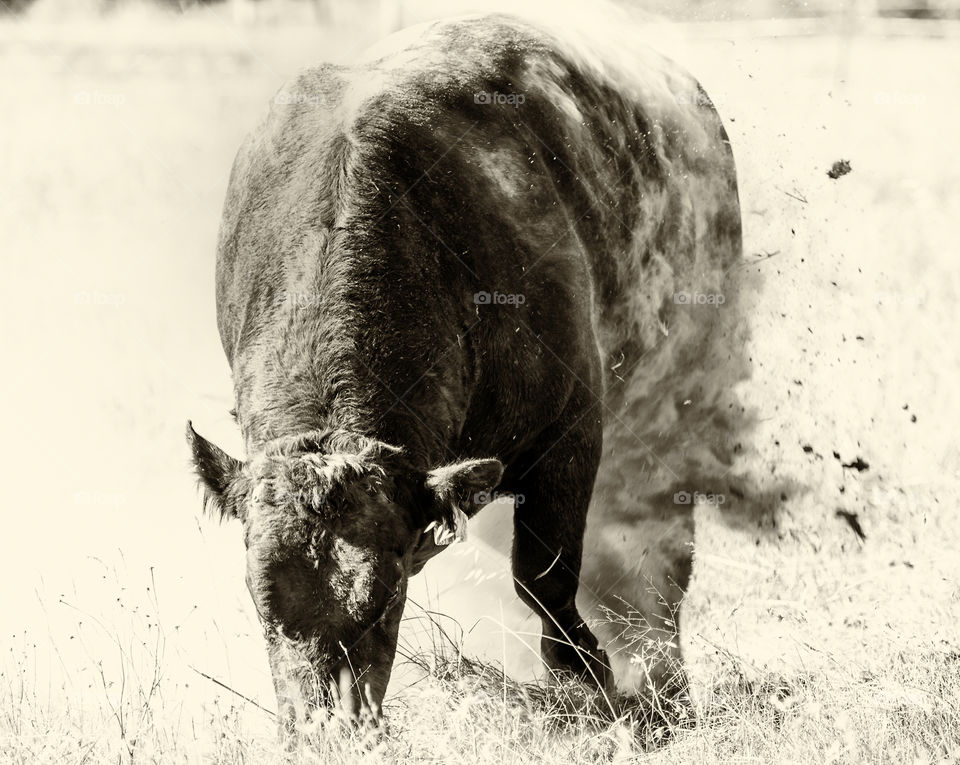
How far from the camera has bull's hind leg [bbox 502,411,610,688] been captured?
5.64 m

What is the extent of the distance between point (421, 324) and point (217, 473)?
105cm

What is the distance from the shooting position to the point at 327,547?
156 inches

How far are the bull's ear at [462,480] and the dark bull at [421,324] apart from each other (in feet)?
0.04

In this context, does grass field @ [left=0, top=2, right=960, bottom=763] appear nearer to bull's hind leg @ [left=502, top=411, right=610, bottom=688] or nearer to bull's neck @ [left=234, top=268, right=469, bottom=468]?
bull's hind leg @ [left=502, top=411, right=610, bottom=688]

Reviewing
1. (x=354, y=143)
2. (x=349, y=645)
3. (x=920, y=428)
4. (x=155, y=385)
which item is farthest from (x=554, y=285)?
(x=155, y=385)

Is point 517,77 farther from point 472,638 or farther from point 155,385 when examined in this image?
point 155,385

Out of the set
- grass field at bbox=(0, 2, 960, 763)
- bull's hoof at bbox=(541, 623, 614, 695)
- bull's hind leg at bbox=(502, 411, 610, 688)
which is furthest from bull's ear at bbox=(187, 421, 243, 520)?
bull's hoof at bbox=(541, 623, 614, 695)

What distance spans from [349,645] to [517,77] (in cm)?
324

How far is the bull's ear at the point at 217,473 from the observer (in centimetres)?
423

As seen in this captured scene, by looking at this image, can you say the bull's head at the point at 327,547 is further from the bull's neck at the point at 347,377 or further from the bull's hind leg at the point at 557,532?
the bull's hind leg at the point at 557,532

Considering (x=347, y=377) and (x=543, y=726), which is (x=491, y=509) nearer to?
(x=543, y=726)

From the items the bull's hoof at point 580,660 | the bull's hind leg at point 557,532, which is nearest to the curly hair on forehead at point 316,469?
the bull's hind leg at point 557,532

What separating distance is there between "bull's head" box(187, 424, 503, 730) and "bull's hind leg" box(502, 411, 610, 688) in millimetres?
1384

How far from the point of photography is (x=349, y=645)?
3938 millimetres
